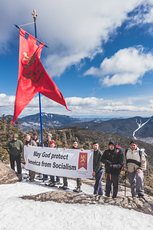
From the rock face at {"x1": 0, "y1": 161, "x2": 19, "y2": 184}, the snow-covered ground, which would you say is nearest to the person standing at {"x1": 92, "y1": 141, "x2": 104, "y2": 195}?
the snow-covered ground

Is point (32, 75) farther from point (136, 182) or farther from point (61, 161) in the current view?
point (136, 182)

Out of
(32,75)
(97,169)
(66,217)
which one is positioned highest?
(32,75)

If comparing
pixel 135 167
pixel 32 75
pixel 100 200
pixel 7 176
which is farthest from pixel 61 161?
Answer: pixel 32 75

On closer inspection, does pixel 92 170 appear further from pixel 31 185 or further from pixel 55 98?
pixel 55 98

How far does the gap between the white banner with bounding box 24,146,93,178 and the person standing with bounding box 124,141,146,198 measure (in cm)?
189

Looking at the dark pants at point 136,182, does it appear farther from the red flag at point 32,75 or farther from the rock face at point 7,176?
the rock face at point 7,176

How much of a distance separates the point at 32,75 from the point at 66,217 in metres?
7.46

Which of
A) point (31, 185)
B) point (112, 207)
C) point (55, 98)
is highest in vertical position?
point (55, 98)

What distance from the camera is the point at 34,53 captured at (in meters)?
8.31

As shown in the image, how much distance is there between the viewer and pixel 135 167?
228 inches

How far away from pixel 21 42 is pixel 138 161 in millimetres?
8950

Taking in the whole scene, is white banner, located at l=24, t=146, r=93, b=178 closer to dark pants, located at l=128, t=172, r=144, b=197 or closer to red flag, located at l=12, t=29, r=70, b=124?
dark pants, located at l=128, t=172, r=144, b=197

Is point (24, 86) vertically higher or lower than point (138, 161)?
higher

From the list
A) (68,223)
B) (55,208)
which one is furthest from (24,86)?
(68,223)
